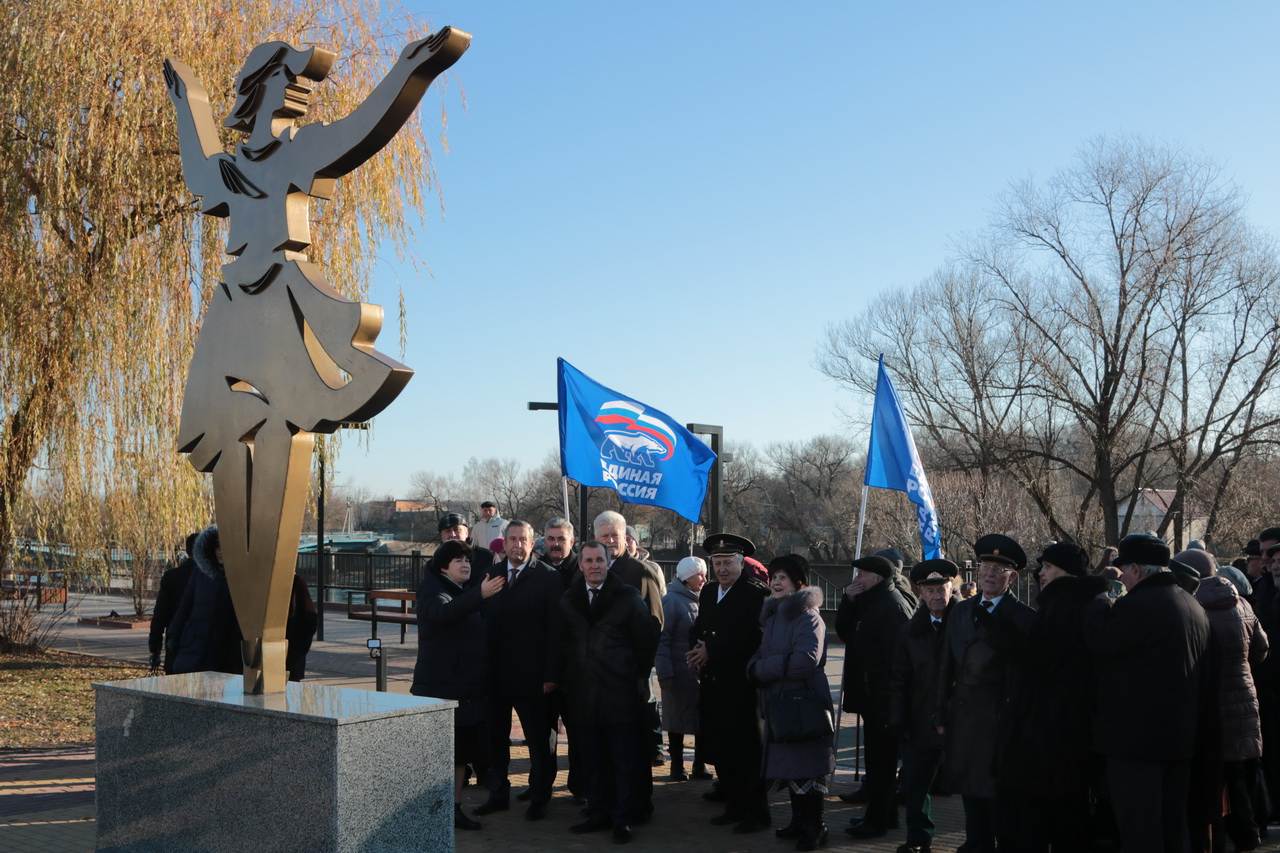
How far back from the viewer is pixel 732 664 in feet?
26.3

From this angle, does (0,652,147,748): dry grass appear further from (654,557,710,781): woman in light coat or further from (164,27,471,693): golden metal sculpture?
(164,27,471,693): golden metal sculpture

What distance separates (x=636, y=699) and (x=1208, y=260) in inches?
1054

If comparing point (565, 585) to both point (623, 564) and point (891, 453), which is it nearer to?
point (623, 564)

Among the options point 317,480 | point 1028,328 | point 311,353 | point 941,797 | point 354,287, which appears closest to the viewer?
point 311,353

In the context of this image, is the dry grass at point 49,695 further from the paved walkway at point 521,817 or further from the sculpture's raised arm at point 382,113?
the sculpture's raised arm at point 382,113

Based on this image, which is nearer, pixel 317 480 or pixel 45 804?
pixel 45 804

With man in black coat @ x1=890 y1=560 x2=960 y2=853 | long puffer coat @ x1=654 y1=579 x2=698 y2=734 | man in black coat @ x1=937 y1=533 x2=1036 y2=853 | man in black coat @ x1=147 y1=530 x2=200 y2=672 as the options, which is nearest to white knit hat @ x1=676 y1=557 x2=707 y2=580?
long puffer coat @ x1=654 y1=579 x2=698 y2=734

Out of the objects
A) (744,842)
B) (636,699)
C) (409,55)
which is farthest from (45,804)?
(409,55)

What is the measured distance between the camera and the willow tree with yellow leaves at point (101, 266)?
40.6ft

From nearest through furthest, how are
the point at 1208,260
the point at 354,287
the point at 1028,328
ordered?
the point at 354,287 → the point at 1208,260 → the point at 1028,328

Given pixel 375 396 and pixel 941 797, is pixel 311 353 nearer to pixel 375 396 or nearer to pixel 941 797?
pixel 375 396

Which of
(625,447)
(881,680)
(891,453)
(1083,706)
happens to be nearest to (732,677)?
(881,680)

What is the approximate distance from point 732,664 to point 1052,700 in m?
2.36

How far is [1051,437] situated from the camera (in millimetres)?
32719
